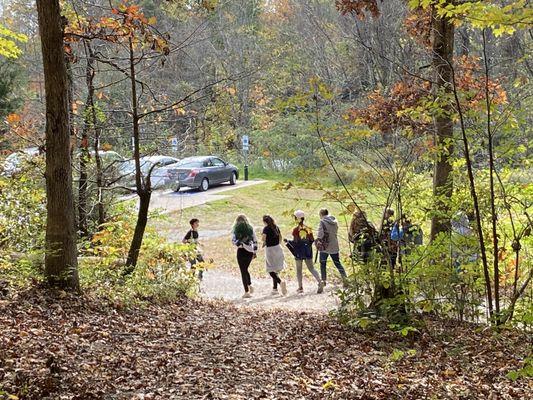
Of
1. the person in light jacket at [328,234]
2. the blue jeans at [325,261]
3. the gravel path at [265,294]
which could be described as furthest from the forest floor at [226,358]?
the person in light jacket at [328,234]

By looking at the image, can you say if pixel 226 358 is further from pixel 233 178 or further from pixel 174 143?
pixel 233 178

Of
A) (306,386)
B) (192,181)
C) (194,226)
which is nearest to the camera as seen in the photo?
(306,386)

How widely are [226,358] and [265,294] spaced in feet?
20.8

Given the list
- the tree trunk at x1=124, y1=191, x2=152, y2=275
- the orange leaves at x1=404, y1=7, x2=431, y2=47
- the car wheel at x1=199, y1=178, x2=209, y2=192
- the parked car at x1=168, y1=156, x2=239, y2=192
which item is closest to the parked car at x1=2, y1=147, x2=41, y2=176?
the tree trunk at x1=124, y1=191, x2=152, y2=275

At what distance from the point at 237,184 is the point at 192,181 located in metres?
4.03

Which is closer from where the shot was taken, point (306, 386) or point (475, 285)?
point (306, 386)

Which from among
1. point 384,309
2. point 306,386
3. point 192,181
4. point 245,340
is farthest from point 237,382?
point 192,181

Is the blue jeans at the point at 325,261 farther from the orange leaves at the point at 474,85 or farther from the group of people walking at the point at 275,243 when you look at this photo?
the orange leaves at the point at 474,85

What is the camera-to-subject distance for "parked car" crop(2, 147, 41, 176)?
10.4 meters

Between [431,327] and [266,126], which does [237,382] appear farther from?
[266,126]

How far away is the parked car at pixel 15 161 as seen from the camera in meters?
10.4

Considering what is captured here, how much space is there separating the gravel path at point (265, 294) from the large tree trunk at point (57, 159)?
15.0ft

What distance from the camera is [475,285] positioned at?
724 centimetres

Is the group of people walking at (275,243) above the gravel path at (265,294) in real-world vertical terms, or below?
above
